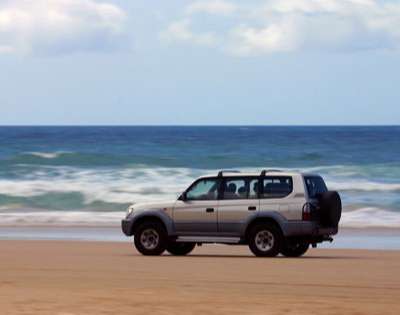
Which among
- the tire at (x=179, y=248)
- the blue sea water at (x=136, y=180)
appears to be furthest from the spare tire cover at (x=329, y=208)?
the blue sea water at (x=136, y=180)

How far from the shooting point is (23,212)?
38094 mm

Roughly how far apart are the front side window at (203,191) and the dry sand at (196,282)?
3.50 feet

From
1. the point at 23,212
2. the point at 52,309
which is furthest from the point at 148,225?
the point at 23,212

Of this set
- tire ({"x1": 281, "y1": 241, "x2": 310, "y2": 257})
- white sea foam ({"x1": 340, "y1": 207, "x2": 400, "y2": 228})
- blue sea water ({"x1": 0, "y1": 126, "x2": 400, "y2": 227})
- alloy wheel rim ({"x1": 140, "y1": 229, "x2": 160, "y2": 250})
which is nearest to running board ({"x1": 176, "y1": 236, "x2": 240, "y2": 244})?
alloy wheel rim ({"x1": 140, "y1": 229, "x2": 160, "y2": 250})

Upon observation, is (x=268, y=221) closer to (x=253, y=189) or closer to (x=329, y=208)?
(x=253, y=189)

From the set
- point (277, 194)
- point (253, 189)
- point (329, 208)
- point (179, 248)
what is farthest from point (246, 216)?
point (179, 248)

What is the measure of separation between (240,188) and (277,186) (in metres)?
0.69

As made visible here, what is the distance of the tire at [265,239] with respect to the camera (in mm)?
21375

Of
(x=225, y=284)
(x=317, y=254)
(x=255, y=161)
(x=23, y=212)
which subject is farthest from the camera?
(x=255, y=161)

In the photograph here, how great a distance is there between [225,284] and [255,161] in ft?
179

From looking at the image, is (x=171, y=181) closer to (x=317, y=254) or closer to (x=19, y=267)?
(x=317, y=254)

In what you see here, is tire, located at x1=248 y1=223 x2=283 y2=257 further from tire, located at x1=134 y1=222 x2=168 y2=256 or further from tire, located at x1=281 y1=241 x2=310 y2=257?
tire, located at x1=134 y1=222 x2=168 y2=256

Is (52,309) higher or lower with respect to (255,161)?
lower

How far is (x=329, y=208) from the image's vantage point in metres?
21.3
